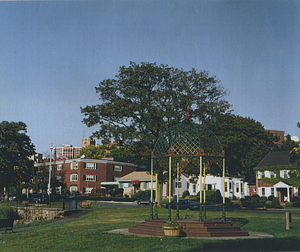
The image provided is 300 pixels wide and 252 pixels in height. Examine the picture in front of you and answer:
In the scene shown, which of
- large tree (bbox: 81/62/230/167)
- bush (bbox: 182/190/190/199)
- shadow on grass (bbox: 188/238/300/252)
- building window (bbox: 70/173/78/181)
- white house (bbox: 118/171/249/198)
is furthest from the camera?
building window (bbox: 70/173/78/181)

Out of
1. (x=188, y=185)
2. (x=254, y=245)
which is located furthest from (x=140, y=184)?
(x=254, y=245)

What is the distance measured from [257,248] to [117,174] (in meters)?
71.4

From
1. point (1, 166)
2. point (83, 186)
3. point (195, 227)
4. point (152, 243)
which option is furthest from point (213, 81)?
point (83, 186)

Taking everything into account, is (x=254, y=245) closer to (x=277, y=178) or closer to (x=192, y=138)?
(x=192, y=138)

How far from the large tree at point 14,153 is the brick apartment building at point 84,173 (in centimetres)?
1669

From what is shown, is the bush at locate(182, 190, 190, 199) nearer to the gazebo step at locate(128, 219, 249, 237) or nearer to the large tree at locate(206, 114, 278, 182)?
the large tree at locate(206, 114, 278, 182)

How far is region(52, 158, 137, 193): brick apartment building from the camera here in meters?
77.2

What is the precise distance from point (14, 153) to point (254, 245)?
53368 mm

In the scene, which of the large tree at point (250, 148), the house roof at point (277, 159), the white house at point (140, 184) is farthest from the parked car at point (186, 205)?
the large tree at point (250, 148)

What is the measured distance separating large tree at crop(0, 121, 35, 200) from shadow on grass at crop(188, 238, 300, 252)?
1960 inches

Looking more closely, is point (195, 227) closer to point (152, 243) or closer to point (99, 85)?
point (152, 243)

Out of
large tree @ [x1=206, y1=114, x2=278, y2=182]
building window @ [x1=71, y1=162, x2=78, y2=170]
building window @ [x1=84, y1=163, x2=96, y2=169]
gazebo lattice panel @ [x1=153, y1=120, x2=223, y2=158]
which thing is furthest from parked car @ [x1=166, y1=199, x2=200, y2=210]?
building window @ [x1=71, y1=162, x2=78, y2=170]

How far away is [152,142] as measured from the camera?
36.5 m

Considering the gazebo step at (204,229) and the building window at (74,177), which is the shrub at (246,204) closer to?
the gazebo step at (204,229)
